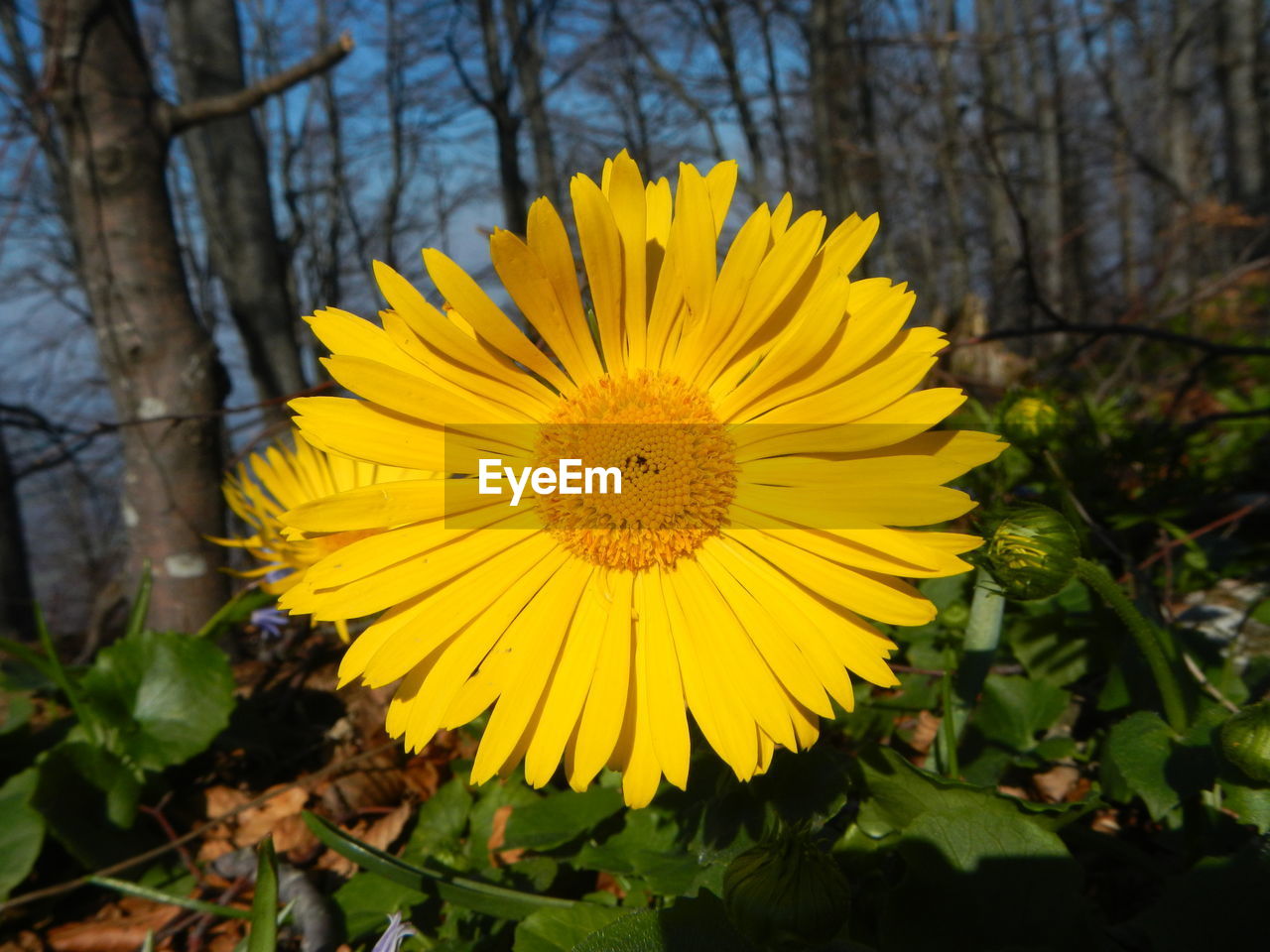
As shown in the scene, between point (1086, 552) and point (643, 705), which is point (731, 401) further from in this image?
point (1086, 552)

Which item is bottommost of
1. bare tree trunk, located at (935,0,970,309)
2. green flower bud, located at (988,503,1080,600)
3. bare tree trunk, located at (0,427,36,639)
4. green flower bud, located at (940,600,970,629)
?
bare tree trunk, located at (0,427,36,639)

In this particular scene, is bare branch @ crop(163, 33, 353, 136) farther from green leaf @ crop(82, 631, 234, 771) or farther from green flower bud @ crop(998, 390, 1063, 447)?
green flower bud @ crop(998, 390, 1063, 447)

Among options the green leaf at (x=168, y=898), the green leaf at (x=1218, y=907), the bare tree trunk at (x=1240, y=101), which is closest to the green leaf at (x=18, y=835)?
the green leaf at (x=168, y=898)

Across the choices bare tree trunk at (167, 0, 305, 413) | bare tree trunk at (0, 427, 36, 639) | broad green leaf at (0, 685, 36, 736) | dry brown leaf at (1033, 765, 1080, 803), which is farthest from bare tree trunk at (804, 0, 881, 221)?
bare tree trunk at (0, 427, 36, 639)

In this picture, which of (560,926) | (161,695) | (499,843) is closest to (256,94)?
(161,695)

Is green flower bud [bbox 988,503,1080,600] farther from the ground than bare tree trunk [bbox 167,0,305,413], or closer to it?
closer to it

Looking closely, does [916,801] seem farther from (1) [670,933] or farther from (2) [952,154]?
(2) [952,154]

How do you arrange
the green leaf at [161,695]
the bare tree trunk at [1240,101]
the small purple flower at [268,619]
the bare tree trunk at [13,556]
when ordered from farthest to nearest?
the bare tree trunk at [13,556] < the bare tree trunk at [1240,101] < the small purple flower at [268,619] < the green leaf at [161,695]

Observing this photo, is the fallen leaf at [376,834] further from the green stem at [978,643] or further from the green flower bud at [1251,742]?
the green flower bud at [1251,742]
